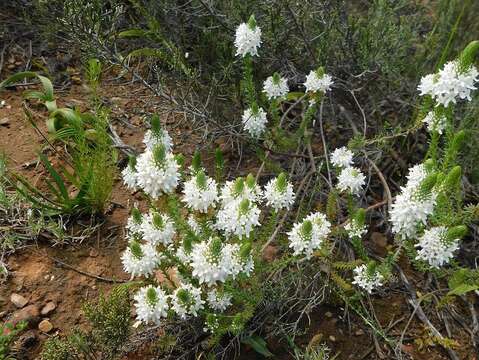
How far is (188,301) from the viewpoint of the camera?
2.28m

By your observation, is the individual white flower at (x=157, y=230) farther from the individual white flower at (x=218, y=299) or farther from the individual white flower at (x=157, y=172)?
the individual white flower at (x=218, y=299)

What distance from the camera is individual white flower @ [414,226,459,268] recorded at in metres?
2.40

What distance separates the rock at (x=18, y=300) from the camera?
2.76 metres

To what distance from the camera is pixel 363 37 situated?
351 cm

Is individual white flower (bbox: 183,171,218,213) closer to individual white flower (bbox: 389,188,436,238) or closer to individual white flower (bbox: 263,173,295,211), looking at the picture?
individual white flower (bbox: 263,173,295,211)

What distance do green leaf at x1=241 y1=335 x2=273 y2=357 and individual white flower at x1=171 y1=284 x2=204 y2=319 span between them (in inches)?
16.1

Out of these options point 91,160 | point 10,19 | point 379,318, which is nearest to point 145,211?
point 91,160

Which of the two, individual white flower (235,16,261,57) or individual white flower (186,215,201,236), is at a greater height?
individual white flower (235,16,261,57)

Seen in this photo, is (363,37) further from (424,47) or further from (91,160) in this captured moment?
(91,160)

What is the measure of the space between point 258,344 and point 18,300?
136cm

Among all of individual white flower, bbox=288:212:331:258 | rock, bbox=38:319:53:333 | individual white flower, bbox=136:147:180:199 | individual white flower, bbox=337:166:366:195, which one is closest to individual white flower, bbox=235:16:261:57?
individual white flower, bbox=337:166:366:195

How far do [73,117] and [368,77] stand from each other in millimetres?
2195

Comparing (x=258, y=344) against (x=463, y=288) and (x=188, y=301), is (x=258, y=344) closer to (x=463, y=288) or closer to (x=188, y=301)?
(x=188, y=301)

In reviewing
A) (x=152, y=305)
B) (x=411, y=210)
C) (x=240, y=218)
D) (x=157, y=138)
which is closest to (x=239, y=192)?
(x=240, y=218)
